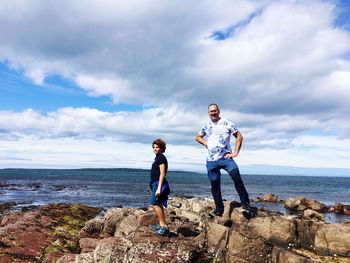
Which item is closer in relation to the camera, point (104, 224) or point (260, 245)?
point (260, 245)

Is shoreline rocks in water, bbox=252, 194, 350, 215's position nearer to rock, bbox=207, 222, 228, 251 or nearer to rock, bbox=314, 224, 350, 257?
rock, bbox=314, 224, 350, 257

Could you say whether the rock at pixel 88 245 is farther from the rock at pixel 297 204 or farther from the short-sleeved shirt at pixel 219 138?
the rock at pixel 297 204

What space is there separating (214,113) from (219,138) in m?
0.79

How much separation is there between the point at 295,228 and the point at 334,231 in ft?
3.34

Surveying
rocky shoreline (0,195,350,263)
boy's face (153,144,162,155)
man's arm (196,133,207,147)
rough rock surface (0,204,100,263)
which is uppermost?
man's arm (196,133,207,147)

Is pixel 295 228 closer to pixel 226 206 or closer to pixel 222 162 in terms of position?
pixel 226 206

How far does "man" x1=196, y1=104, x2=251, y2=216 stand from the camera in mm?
7383

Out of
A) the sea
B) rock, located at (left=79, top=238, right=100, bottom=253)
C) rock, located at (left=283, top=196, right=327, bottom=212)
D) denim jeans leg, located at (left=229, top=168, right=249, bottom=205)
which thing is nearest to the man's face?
denim jeans leg, located at (left=229, top=168, right=249, bottom=205)

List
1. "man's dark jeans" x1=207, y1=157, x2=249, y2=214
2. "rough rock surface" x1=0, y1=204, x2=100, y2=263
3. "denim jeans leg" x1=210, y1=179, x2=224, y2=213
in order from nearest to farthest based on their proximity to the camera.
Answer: "rough rock surface" x1=0, y1=204, x2=100, y2=263 < "man's dark jeans" x1=207, y1=157, x2=249, y2=214 < "denim jeans leg" x1=210, y1=179, x2=224, y2=213

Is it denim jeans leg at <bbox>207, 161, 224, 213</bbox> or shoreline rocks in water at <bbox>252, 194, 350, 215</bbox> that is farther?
shoreline rocks in water at <bbox>252, 194, 350, 215</bbox>

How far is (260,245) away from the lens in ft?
20.2

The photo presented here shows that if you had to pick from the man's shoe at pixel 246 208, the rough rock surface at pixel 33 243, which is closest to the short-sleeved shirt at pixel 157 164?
the man's shoe at pixel 246 208

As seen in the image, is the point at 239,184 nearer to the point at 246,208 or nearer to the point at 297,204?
the point at 246,208

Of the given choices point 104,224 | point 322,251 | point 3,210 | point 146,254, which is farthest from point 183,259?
point 3,210
